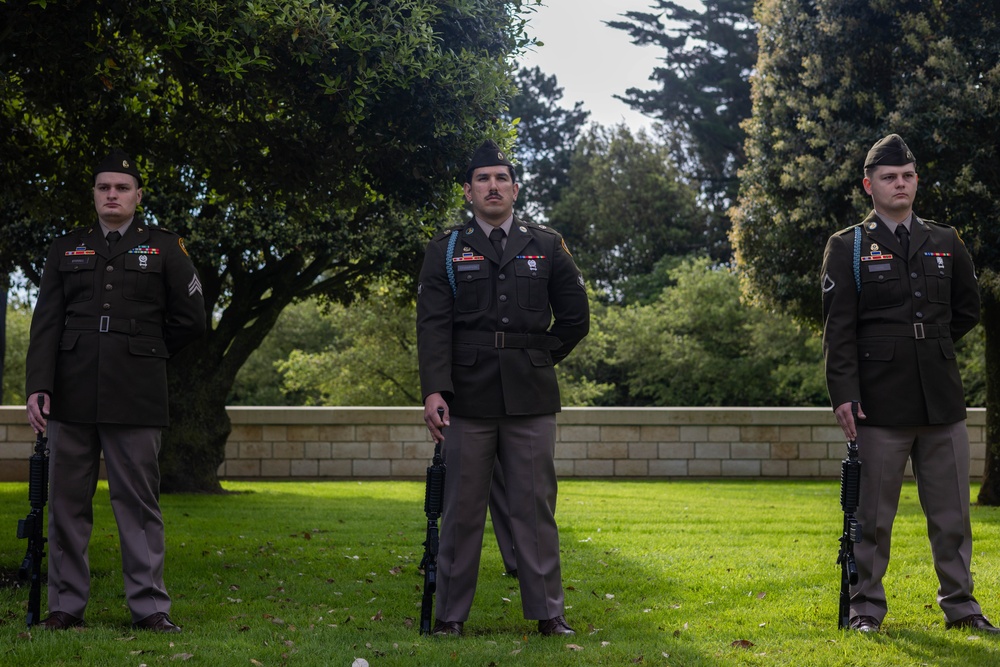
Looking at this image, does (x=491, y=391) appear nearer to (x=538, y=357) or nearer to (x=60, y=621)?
(x=538, y=357)

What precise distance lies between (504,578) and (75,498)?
291 centimetres

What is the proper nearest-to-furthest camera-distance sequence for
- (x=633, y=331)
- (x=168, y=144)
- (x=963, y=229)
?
(x=168, y=144) < (x=963, y=229) < (x=633, y=331)

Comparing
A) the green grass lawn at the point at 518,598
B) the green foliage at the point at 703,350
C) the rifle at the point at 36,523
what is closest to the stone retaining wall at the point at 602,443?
the green grass lawn at the point at 518,598

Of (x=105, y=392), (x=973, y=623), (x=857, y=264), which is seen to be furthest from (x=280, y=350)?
(x=973, y=623)

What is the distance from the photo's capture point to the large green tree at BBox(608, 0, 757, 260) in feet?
134

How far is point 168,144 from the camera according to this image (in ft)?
27.0

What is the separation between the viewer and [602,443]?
56.0 ft

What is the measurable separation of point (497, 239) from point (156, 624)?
2.55 metres

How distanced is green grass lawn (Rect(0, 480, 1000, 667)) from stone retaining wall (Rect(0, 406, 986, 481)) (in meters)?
4.67

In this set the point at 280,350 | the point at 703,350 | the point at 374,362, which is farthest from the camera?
the point at 280,350

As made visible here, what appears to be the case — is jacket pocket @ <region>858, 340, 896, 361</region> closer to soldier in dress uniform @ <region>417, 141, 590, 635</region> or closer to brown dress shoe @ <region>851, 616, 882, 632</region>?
brown dress shoe @ <region>851, 616, 882, 632</region>

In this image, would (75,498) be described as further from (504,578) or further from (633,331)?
(633,331)

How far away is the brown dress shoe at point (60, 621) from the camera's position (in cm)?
539

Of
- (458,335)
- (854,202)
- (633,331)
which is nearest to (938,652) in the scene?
(458,335)
